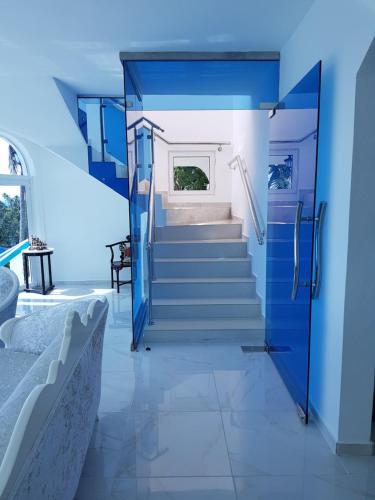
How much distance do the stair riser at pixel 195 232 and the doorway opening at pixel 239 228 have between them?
0.04ft

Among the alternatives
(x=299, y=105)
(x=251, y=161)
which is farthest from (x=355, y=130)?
(x=251, y=161)

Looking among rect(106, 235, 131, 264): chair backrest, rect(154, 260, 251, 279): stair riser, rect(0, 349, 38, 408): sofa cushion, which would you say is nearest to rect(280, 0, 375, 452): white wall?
rect(0, 349, 38, 408): sofa cushion

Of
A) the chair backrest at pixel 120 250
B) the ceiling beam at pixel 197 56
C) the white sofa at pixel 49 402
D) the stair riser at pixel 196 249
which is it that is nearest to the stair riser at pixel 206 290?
the stair riser at pixel 196 249

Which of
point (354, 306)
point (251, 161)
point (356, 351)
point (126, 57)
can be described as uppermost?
→ point (126, 57)

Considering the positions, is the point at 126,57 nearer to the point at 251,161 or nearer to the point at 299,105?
the point at 299,105

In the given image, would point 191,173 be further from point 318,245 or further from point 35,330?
point 35,330

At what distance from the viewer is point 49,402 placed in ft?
3.41

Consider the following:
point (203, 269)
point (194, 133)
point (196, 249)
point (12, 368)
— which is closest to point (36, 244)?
point (196, 249)

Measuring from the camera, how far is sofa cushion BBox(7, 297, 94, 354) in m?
2.11

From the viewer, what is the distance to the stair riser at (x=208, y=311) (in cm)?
386

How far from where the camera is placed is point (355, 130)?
179 centimetres

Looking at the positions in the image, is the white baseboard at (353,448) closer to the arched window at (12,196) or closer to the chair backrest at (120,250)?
the chair backrest at (120,250)

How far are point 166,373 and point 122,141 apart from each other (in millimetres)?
2718

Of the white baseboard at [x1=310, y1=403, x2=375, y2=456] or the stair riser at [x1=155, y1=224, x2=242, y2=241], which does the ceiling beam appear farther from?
the white baseboard at [x1=310, y1=403, x2=375, y2=456]
